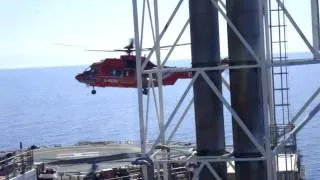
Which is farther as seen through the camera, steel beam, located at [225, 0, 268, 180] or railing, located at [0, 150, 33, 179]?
railing, located at [0, 150, 33, 179]

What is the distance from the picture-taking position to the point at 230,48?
1487 centimetres

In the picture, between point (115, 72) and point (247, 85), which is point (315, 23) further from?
point (115, 72)

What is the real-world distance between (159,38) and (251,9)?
2.23 metres

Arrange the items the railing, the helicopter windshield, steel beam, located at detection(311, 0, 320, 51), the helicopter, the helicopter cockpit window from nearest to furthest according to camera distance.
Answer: steel beam, located at detection(311, 0, 320, 51), the railing, the helicopter, the helicopter cockpit window, the helicopter windshield

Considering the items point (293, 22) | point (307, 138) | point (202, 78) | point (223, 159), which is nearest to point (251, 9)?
point (293, 22)

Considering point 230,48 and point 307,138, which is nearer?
point 230,48

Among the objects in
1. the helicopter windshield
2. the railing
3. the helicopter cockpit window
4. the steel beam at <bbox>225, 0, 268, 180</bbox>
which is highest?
the helicopter windshield

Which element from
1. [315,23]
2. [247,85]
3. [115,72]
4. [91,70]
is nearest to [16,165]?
[247,85]

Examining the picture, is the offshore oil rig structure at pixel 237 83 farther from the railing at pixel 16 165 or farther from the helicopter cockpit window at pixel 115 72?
the helicopter cockpit window at pixel 115 72

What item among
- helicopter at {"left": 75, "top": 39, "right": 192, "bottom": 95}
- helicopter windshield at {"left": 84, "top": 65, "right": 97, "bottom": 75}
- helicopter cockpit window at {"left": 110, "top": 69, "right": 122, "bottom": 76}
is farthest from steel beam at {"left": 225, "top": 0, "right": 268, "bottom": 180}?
helicopter windshield at {"left": 84, "top": 65, "right": 97, "bottom": 75}

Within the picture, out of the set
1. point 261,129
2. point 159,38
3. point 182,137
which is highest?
point 159,38

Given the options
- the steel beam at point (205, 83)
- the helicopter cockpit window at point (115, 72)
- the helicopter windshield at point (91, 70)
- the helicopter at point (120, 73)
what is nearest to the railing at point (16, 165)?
the steel beam at point (205, 83)

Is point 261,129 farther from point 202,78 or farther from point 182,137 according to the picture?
point 182,137

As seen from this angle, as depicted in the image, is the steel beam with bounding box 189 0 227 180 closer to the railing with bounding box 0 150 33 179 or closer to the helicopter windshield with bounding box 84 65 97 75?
the railing with bounding box 0 150 33 179
